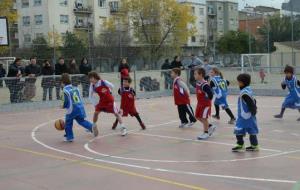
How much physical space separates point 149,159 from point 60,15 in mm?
64151

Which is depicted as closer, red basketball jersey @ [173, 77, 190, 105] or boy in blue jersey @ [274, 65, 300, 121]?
red basketball jersey @ [173, 77, 190, 105]

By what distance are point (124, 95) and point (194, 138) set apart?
2.47m

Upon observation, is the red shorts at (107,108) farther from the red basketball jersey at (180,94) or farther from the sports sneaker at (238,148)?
the sports sneaker at (238,148)

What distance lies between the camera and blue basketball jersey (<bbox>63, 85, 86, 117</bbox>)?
1217 centimetres

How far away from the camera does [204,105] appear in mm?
12227

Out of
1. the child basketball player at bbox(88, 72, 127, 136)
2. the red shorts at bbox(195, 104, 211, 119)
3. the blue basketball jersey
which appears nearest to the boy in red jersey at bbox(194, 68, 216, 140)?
the red shorts at bbox(195, 104, 211, 119)

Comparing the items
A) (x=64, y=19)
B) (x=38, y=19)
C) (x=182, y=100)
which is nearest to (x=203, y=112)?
(x=182, y=100)

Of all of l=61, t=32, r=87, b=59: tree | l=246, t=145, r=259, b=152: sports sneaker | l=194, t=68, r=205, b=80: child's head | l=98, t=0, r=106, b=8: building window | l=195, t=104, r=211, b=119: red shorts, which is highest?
l=98, t=0, r=106, b=8: building window

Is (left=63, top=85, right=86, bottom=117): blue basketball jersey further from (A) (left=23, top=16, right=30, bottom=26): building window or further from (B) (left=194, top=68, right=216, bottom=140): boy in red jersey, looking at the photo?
(A) (left=23, top=16, right=30, bottom=26): building window

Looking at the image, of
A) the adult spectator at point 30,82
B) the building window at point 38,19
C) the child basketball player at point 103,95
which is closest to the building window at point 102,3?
the building window at point 38,19

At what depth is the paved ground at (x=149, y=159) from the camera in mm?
7977

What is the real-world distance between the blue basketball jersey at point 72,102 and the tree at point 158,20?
41.8 meters

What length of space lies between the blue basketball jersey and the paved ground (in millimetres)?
642

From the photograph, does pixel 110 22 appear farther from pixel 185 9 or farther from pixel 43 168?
pixel 43 168
